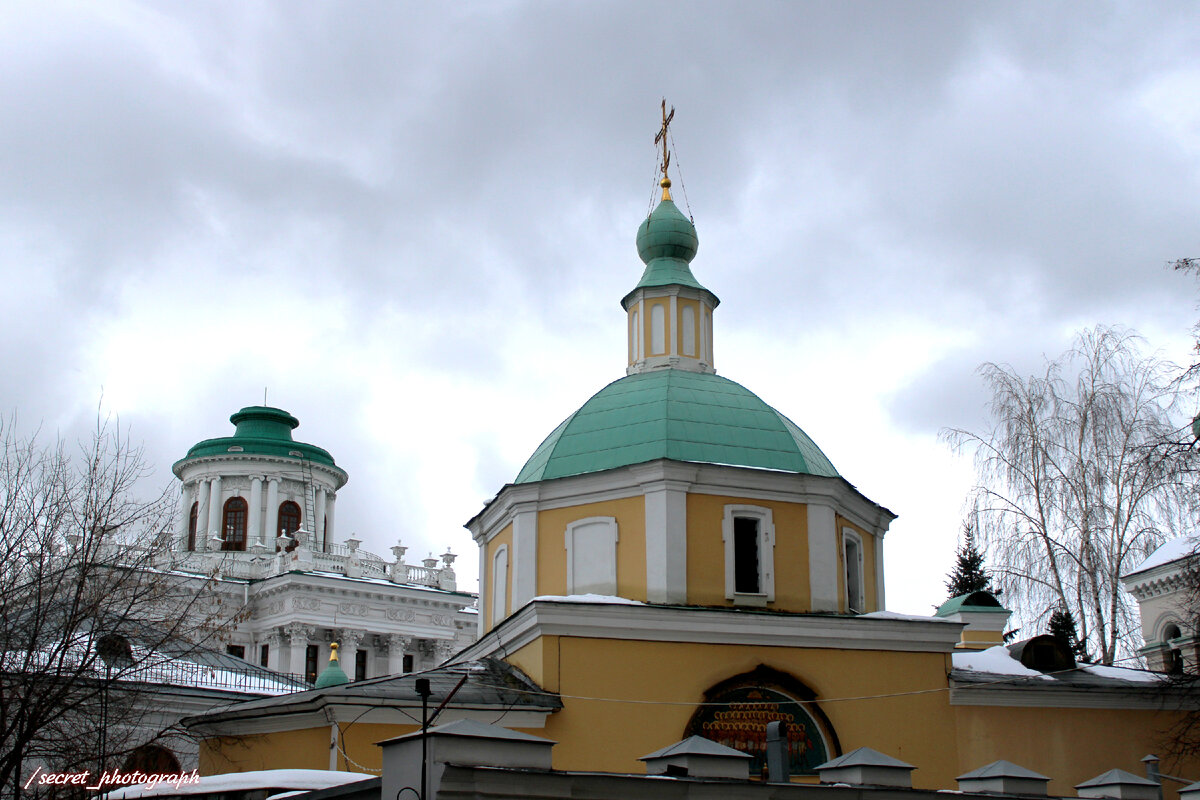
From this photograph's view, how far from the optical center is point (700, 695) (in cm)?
1764

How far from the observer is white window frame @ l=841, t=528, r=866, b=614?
65.1 ft

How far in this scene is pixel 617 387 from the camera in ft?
69.6

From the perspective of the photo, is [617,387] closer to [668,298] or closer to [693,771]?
[668,298]

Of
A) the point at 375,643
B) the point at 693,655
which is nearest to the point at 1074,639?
the point at 693,655

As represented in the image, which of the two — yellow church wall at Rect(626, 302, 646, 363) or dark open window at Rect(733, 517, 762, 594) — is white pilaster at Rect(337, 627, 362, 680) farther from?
dark open window at Rect(733, 517, 762, 594)

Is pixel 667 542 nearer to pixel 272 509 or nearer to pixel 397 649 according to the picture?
pixel 397 649

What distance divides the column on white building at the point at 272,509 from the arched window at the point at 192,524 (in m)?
2.43

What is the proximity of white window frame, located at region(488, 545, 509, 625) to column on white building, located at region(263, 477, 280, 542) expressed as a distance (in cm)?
2634

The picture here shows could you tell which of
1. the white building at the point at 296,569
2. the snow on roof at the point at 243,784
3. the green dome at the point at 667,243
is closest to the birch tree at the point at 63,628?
the snow on roof at the point at 243,784

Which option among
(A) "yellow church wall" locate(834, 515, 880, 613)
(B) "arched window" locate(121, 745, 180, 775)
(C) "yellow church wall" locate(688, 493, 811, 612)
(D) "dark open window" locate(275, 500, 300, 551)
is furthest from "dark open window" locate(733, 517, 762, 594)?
(D) "dark open window" locate(275, 500, 300, 551)

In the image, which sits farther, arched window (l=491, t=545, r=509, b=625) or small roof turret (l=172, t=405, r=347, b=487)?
small roof turret (l=172, t=405, r=347, b=487)

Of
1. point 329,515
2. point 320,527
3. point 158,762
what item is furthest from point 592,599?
point 329,515

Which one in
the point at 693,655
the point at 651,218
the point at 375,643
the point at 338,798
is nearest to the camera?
the point at 338,798

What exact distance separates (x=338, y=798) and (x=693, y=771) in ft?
10.6
